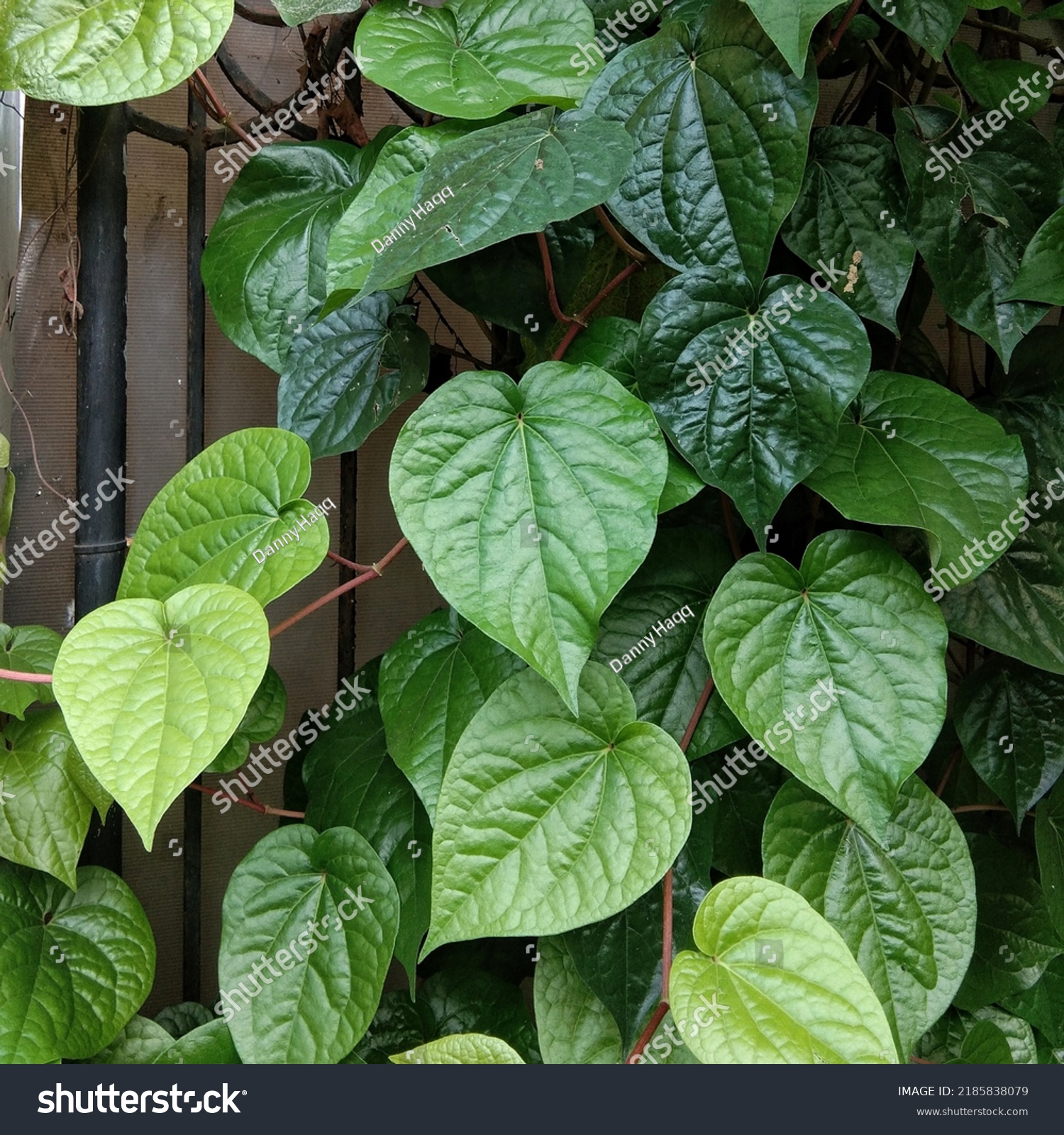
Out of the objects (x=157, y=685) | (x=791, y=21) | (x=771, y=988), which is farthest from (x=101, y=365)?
(x=771, y=988)

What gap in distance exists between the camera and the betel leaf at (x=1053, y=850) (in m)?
0.83

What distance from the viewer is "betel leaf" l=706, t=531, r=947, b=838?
641 mm

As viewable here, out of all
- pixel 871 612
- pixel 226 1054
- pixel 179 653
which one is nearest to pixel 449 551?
pixel 179 653

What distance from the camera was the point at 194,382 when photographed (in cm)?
90

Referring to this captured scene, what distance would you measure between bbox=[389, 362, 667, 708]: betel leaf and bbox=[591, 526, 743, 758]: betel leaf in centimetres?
12

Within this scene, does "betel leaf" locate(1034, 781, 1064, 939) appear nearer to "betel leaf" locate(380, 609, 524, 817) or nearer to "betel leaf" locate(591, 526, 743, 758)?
"betel leaf" locate(591, 526, 743, 758)

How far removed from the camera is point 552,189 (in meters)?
0.60

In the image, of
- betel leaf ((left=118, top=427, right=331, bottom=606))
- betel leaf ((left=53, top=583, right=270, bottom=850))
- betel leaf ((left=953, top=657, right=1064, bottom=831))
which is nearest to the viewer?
betel leaf ((left=53, top=583, right=270, bottom=850))

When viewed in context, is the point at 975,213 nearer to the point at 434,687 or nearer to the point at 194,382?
the point at 434,687

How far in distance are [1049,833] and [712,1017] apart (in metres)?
0.44

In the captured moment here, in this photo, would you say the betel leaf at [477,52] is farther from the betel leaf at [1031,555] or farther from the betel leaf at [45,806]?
the betel leaf at [45,806]

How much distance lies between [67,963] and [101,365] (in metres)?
0.51

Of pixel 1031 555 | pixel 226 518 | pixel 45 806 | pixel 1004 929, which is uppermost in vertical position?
pixel 226 518

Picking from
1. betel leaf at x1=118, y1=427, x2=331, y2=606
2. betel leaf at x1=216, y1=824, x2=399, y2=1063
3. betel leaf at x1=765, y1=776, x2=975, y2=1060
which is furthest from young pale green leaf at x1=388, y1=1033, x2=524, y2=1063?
betel leaf at x1=118, y1=427, x2=331, y2=606
